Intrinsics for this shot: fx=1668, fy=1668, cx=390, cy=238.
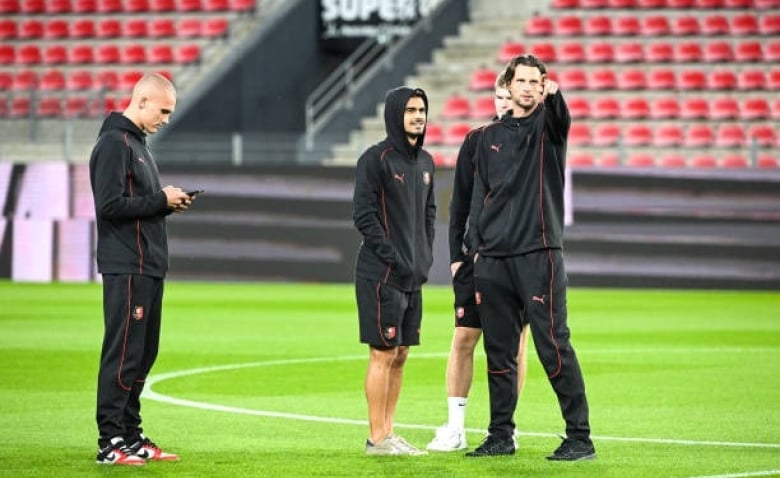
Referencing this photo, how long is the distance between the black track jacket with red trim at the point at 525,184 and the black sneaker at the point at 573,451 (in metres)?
1.05

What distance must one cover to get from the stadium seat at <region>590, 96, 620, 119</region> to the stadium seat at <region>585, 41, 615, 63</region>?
4.70ft

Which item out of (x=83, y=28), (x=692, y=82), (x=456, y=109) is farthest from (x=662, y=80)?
(x=83, y=28)

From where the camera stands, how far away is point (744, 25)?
31.1 meters

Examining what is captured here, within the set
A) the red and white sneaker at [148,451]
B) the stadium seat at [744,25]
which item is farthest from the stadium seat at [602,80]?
the red and white sneaker at [148,451]

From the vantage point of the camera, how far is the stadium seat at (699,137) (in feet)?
94.0

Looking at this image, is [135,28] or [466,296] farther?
[135,28]

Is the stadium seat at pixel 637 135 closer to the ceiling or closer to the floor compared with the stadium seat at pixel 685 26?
closer to the floor

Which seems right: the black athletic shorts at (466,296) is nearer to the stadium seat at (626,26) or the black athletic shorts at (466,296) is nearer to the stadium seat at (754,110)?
the stadium seat at (754,110)

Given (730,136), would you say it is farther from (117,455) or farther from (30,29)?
(117,455)

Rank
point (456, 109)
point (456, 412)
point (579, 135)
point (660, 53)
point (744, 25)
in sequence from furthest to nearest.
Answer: point (744, 25) < point (660, 53) < point (456, 109) < point (579, 135) < point (456, 412)

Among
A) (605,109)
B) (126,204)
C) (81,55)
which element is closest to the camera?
(126,204)

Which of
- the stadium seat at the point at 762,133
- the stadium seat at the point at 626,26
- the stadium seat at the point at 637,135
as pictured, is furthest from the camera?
the stadium seat at the point at 626,26

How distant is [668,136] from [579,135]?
155cm

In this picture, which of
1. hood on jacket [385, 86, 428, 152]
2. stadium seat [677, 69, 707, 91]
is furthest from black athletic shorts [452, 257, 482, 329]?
stadium seat [677, 69, 707, 91]
